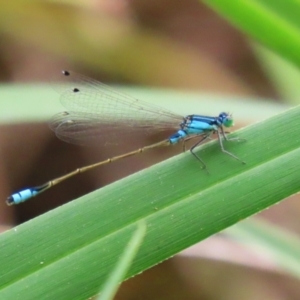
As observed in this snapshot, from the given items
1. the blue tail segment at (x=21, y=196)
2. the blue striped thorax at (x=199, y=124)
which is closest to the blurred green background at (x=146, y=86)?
the blue striped thorax at (x=199, y=124)

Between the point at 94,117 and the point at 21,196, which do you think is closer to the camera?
the point at 21,196

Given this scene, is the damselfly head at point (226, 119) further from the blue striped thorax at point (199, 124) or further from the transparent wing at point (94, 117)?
the transparent wing at point (94, 117)

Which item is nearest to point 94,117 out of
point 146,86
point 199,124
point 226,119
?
point 199,124

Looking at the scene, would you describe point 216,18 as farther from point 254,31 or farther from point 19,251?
point 19,251

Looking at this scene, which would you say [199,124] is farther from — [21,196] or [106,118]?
[21,196]

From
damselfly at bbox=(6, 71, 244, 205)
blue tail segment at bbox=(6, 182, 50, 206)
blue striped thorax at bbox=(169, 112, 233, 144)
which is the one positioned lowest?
blue tail segment at bbox=(6, 182, 50, 206)

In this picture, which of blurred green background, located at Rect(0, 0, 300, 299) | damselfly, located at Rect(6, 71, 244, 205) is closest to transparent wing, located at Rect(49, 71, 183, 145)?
damselfly, located at Rect(6, 71, 244, 205)

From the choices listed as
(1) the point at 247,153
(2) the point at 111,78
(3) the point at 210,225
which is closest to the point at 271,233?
(1) the point at 247,153

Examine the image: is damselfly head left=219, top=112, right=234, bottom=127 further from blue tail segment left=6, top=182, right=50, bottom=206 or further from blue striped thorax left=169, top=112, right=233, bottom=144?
blue tail segment left=6, top=182, right=50, bottom=206
